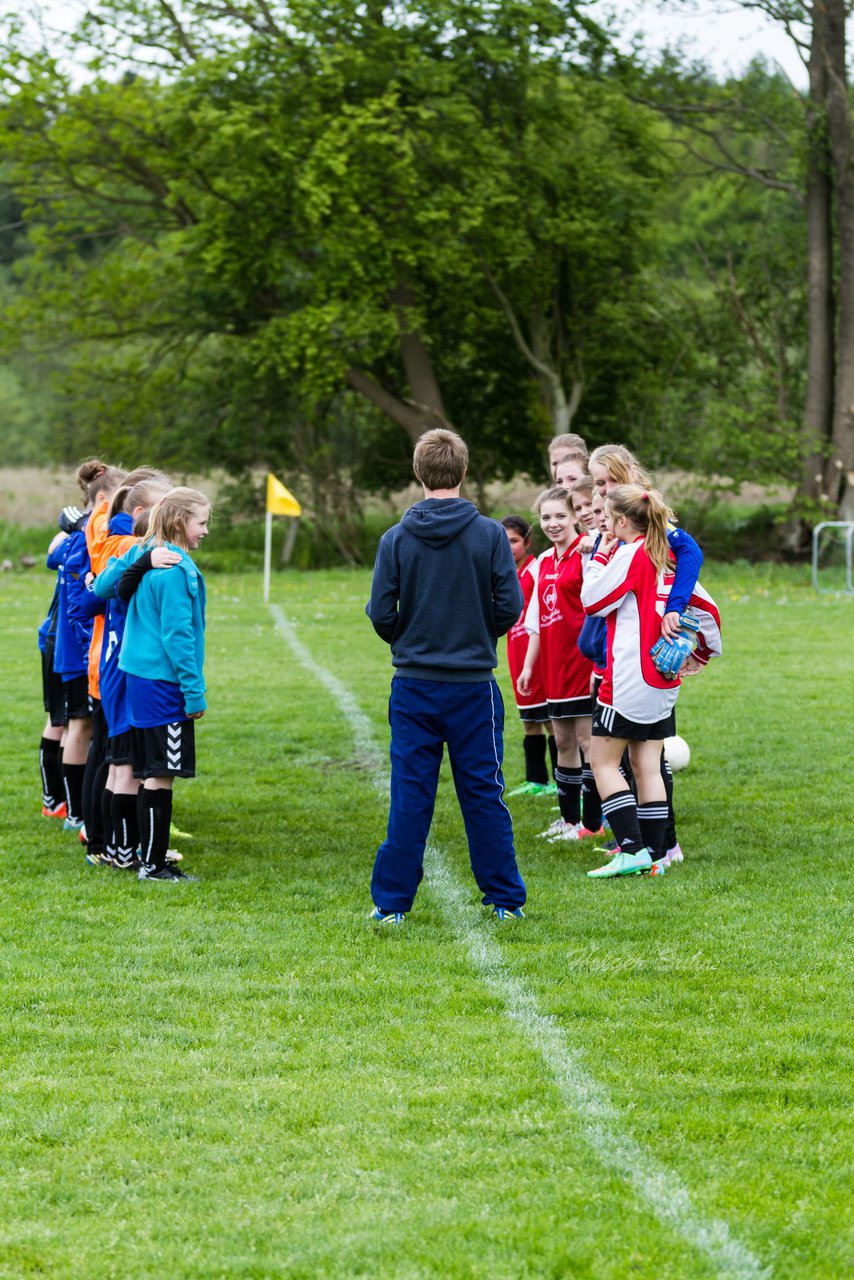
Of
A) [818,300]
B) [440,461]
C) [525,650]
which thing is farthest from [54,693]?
[818,300]

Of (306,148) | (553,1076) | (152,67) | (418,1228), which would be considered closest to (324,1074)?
(553,1076)

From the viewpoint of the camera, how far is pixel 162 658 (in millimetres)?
6262

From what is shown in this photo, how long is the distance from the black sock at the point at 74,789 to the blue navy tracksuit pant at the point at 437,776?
7.69 feet

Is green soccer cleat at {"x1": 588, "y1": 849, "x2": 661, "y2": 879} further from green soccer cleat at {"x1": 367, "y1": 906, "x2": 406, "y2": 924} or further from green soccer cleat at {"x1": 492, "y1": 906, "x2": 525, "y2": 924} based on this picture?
green soccer cleat at {"x1": 367, "y1": 906, "x2": 406, "y2": 924}

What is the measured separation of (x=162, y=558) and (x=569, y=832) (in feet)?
7.78

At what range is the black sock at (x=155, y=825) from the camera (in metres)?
6.23

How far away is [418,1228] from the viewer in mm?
3141

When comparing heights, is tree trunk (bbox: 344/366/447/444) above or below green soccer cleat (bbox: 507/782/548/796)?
above

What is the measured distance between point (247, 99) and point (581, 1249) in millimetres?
25659

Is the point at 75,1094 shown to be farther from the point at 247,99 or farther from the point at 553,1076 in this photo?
the point at 247,99

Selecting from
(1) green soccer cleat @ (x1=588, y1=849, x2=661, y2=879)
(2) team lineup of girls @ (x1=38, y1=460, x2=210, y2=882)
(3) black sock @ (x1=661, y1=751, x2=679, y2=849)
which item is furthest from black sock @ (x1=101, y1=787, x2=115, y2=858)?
(3) black sock @ (x1=661, y1=751, x2=679, y2=849)

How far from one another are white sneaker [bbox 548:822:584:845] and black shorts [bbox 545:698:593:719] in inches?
21.0

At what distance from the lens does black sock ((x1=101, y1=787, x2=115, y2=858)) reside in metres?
6.55

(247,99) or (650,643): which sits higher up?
(247,99)
